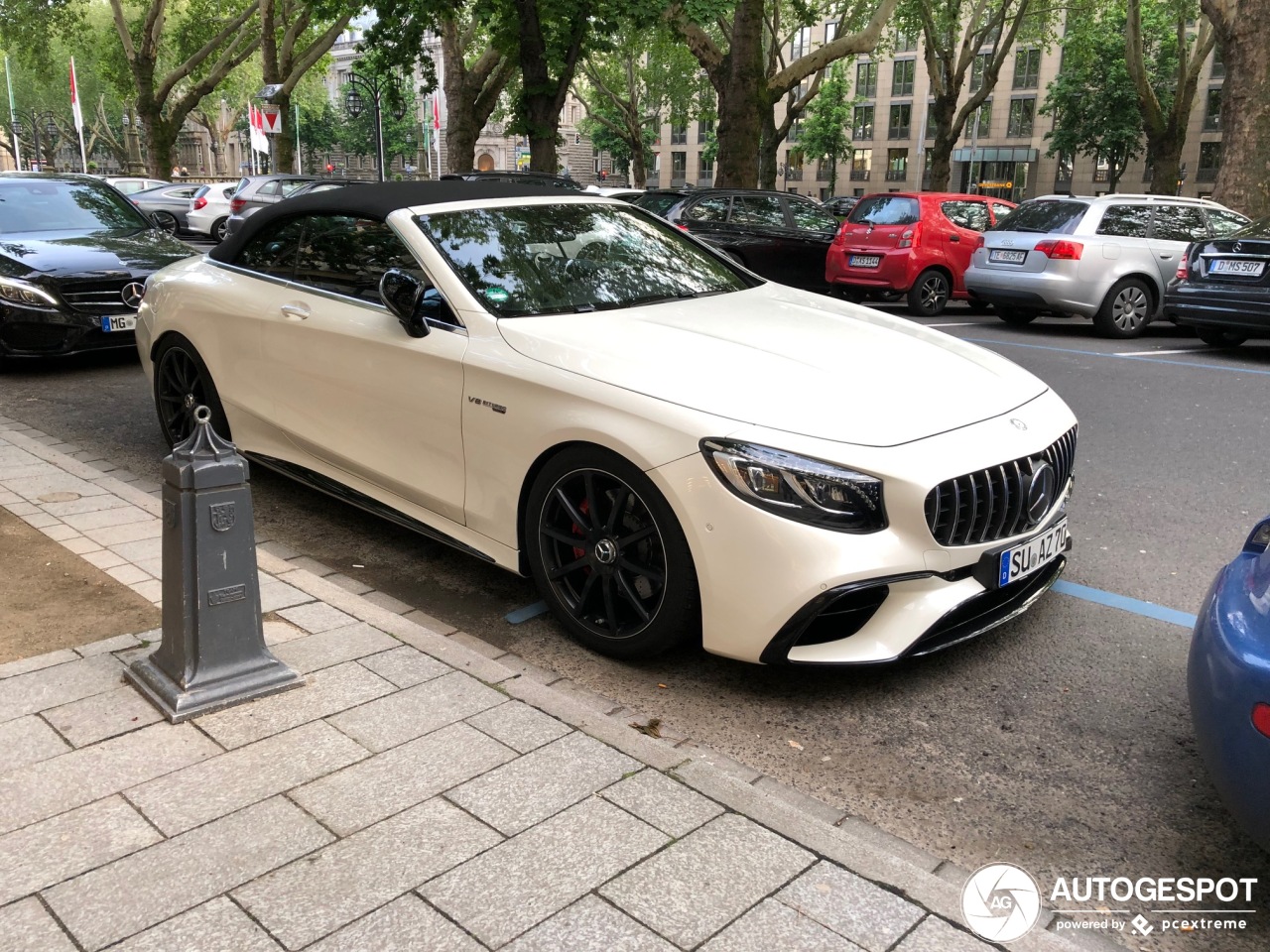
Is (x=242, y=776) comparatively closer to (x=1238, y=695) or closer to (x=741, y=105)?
(x=1238, y=695)

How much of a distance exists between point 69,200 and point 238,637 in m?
8.27

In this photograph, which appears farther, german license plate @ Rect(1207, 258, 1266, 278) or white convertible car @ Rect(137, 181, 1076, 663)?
german license plate @ Rect(1207, 258, 1266, 278)

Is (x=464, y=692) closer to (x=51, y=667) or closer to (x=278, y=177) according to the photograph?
(x=51, y=667)

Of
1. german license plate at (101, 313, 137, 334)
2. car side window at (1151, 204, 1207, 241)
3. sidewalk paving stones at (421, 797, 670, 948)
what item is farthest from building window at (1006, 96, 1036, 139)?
sidewalk paving stones at (421, 797, 670, 948)

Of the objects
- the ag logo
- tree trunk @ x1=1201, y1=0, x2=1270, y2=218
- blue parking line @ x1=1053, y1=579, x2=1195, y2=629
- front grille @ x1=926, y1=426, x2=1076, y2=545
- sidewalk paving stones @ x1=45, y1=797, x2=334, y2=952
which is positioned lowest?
blue parking line @ x1=1053, y1=579, x2=1195, y2=629

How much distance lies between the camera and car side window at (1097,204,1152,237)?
12.4 metres

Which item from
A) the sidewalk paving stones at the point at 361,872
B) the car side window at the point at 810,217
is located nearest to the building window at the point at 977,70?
the car side window at the point at 810,217

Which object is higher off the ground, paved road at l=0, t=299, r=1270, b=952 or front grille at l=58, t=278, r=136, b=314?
front grille at l=58, t=278, r=136, b=314

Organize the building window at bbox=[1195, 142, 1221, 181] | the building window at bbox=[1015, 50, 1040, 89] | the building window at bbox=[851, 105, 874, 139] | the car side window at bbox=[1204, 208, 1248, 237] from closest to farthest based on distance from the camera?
the car side window at bbox=[1204, 208, 1248, 237], the building window at bbox=[1195, 142, 1221, 181], the building window at bbox=[1015, 50, 1040, 89], the building window at bbox=[851, 105, 874, 139]

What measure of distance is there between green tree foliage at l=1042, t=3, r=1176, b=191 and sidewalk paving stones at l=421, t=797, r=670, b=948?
182 ft

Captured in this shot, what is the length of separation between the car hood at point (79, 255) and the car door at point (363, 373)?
15.0ft

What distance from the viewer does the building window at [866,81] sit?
233 ft

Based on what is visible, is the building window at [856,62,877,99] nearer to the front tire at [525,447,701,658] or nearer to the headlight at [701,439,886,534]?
the front tire at [525,447,701,658]

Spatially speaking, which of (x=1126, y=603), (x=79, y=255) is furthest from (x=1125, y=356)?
(x=79, y=255)
